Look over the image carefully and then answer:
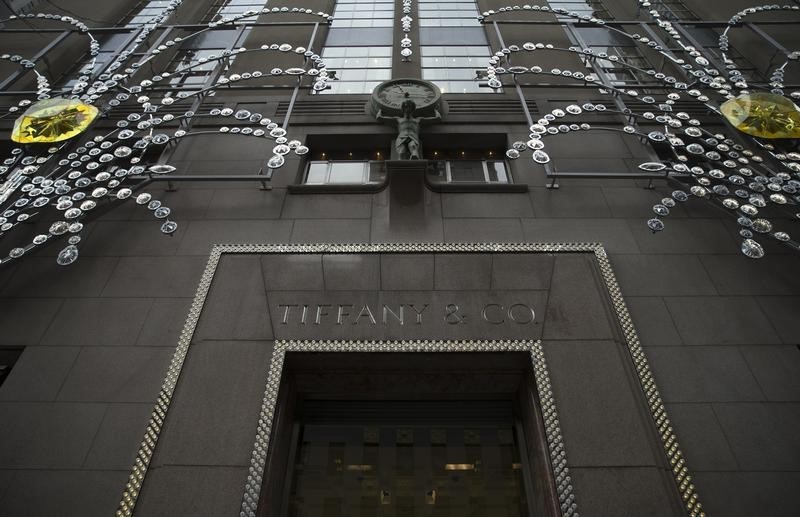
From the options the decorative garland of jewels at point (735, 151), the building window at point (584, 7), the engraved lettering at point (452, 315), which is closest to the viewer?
the engraved lettering at point (452, 315)

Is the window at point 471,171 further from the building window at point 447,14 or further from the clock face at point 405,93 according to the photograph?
the building window at point 447,14

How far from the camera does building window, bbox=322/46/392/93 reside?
50.0 feet

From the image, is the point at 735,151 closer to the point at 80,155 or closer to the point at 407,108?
the point at 407,108

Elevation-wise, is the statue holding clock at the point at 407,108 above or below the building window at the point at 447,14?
below

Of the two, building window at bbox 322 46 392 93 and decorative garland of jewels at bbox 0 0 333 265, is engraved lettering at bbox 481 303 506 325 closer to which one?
decorative garland of jewels at bbox 0 0 333 265

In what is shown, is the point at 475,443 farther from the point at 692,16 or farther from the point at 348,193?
the point at 692,16

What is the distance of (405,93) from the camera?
12.3m

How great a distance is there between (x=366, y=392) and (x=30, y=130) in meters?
9.47

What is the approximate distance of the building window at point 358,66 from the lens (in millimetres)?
15242

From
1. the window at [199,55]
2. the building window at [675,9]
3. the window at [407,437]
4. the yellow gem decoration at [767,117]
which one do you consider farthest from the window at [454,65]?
the window at [407,437]

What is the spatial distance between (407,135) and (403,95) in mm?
2170

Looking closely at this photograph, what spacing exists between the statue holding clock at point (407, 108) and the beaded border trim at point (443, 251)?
9.90 feet

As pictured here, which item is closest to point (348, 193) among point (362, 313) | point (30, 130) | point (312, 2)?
point (362, 313)

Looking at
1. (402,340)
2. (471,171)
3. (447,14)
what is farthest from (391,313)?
(447,14)
